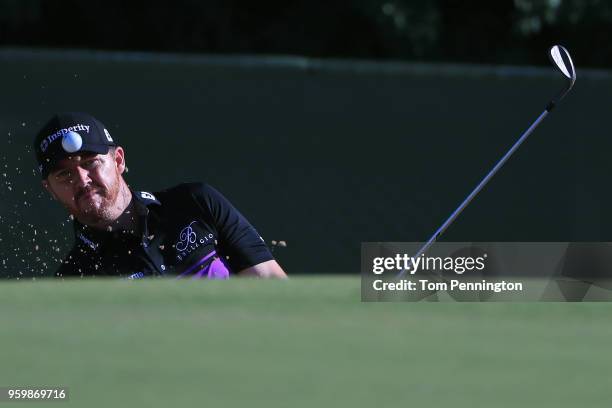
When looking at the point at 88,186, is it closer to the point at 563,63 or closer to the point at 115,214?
the point at 115,214

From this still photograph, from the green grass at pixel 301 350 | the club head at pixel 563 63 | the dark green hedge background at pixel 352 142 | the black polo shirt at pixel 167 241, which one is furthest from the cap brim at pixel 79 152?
the dark green hedge background at pixel 352 142

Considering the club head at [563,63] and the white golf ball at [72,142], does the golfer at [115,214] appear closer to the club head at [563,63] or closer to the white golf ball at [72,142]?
the white golf ball at [72,142]

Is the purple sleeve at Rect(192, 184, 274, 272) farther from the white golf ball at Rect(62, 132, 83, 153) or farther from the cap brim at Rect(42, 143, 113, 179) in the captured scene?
the white golf ball at Rect(62, 132, 83, 153)

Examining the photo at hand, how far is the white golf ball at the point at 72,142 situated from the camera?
5367 mm

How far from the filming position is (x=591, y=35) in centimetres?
1198

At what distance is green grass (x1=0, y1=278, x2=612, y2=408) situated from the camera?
2512 mm

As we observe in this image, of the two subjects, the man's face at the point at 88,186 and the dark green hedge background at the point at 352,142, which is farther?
the dark green hedge background at the point at 352,142

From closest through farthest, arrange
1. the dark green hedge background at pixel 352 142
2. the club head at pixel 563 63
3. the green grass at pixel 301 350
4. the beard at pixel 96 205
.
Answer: the green grass at pixel 301 350 → the beard at pixel 96 205 → the club head at pixel 563 63 → the dark green hedge background at pixel 352 142

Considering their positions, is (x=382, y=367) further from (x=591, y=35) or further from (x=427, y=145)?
(x=591, y=35)

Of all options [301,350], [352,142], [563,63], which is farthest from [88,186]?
[352,142]

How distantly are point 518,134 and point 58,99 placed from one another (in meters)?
3.27

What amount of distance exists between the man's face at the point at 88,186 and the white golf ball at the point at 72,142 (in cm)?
7

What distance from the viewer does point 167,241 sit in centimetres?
548

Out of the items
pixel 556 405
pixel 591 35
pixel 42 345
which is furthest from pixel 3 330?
pixel 591 35
